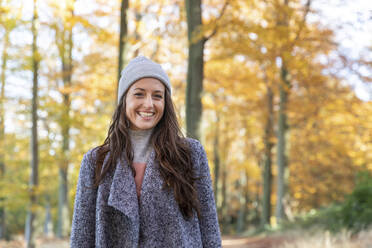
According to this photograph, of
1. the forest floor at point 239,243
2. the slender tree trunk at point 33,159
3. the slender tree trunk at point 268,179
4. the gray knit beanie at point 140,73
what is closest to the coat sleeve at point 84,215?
the gray knit beanie at point 140,73

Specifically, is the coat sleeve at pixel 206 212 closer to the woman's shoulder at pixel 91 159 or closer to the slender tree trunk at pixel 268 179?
the woman's shoulder at pixel 91 159

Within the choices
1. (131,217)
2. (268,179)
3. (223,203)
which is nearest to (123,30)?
(131,217)

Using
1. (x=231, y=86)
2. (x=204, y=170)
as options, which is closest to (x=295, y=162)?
(x=231, y=86)

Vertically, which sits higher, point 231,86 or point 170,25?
point 170,25

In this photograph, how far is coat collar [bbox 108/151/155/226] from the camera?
2.11m

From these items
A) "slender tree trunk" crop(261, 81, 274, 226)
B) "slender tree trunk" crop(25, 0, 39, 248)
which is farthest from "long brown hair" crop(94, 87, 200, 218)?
"slender tree trunk" crop(261, 81, 274, 226)

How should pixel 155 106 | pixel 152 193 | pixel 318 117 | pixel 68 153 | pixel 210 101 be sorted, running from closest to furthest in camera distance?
1. pixel 152 193
2. pixel 155 106
3. pixel 68 153
4. pixel 318 117
5. pixel 210 101

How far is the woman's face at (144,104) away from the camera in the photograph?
230 centimetres

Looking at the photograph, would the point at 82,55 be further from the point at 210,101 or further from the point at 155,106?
the point at 155,106

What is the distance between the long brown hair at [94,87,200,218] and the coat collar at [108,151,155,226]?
0.04 meters

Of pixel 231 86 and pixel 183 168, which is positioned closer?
pixel 183 168

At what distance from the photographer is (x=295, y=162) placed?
62.3 feet

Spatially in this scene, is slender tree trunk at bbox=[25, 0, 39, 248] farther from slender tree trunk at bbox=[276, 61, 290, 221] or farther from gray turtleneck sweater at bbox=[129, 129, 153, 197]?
gray turtleneck sweater at bbox=[129, 129, 153, 197]

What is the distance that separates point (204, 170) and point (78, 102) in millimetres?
14517
